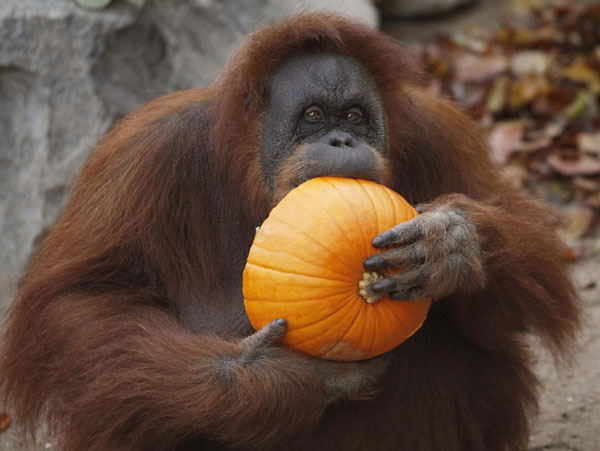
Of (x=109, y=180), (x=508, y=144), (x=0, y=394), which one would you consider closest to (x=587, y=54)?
(x=508, y=144)

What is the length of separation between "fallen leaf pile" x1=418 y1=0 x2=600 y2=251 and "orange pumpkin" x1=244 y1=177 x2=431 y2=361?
340cm

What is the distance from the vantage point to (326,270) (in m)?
3.06

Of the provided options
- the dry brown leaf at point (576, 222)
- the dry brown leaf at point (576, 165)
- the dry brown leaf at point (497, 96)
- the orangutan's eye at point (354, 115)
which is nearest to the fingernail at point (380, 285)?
the orangutan's eye at point (354, 115)

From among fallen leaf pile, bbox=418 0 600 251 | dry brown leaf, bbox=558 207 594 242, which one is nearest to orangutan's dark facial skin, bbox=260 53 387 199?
fallen leaf pile, bbox=418 0 600 251

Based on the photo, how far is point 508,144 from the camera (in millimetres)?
7281

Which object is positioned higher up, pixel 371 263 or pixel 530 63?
pixel 530 63

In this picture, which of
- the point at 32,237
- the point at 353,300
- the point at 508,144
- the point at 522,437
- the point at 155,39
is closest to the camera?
the point at 353,300

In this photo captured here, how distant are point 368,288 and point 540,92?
5170mm

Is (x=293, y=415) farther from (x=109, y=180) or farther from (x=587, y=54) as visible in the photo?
(x=587, y=54)

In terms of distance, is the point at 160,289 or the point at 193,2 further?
the point at 193,2

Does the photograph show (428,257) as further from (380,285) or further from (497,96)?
(497,96)

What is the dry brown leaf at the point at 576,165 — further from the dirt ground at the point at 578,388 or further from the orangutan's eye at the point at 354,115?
the orangutan's eye at the point at 354,115

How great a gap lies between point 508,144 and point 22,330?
4.64 metres

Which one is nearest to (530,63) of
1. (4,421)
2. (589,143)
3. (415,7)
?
(589,143)
